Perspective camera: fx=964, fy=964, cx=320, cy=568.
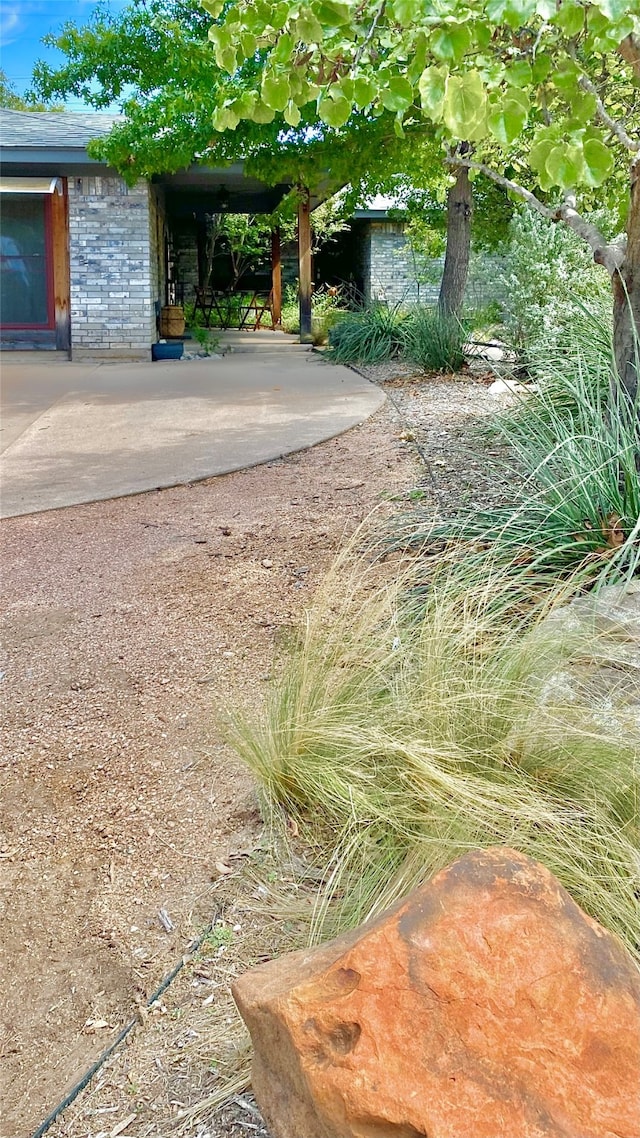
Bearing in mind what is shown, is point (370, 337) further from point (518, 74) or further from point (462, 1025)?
point (462, 1025)

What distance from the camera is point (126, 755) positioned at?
2.96 meters

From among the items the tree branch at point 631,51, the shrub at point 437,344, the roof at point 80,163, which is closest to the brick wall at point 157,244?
the roof at point 80,163

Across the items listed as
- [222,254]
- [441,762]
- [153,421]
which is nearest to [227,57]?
[441,762]

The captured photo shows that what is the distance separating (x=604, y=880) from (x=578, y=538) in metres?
1.96

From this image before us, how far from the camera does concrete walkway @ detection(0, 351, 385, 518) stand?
244 inches

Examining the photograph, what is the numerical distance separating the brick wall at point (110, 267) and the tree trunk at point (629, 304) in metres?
10.9

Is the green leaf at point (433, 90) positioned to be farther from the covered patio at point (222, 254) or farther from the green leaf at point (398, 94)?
the covered patio at point (222, 254)

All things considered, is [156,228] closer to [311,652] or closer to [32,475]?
[32,475]

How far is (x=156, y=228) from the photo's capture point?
15836 mm

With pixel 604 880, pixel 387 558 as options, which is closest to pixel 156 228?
pixel 387 558

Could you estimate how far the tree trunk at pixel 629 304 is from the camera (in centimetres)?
422

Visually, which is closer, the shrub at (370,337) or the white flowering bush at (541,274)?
the white flowering bush at (541,274)

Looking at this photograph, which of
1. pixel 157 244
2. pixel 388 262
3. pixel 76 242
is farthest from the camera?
pixel 388 262

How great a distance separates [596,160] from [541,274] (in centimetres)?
801
